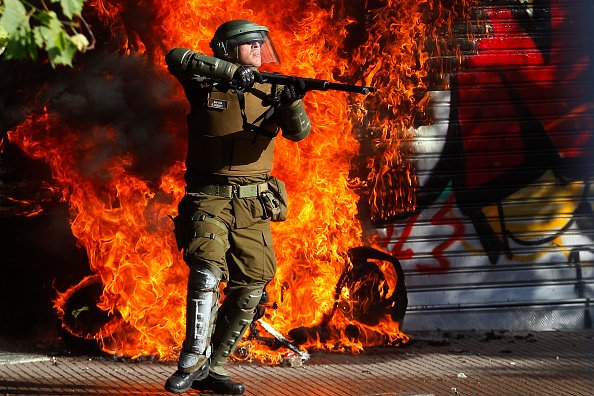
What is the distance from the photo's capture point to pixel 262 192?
4965 millimetres

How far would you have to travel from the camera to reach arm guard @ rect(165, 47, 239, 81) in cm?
455

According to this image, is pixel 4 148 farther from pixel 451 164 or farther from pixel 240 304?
pixel 451 164

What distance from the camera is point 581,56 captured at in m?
7.23

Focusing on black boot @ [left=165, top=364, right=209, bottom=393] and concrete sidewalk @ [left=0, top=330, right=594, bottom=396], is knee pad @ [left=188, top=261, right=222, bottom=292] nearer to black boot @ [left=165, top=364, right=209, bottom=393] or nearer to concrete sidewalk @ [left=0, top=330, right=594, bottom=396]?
black boot @ [left=165, top=364, right=209, bottom=393]

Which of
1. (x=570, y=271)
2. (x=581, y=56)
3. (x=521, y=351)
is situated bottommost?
(x=521, y=351)

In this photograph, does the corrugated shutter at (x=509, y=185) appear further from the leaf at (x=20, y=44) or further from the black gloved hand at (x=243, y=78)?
the leaf at (x=20, y=44)

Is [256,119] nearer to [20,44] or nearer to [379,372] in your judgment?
[20,44]

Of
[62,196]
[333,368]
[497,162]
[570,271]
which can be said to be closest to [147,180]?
[62,196]

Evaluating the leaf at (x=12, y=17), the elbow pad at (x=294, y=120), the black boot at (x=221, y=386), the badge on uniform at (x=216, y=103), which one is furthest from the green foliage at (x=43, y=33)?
the black boot at (x=221, y=386)

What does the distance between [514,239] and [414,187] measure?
3.79ft

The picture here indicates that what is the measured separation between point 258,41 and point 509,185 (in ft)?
11.4

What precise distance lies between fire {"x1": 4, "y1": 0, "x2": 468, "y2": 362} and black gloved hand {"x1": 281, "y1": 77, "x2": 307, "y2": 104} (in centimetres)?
203

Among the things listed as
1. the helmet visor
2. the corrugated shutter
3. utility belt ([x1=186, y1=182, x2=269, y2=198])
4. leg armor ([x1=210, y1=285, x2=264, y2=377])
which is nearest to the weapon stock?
the helmet visor

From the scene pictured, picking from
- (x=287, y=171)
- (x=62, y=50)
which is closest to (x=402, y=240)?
(x=287, y=171)
